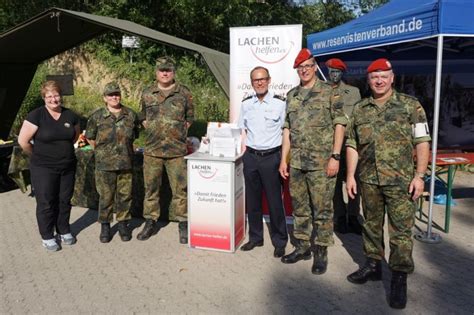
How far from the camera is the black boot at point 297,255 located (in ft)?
12.5

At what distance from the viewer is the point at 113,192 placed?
4.36m

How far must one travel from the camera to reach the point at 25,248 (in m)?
4.29

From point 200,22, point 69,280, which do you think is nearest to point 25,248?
point 69,280

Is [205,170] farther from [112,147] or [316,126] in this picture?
[316,126]

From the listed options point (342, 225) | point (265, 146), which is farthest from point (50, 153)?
point (342, 225)

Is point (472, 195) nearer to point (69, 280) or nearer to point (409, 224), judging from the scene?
point (409, 224)

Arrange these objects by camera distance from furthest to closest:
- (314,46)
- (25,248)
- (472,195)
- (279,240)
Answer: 1. (314,46)
2. (472,195)
3. (25,248)
4. (279,240)

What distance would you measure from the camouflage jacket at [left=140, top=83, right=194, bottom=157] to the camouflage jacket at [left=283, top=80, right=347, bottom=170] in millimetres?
1299

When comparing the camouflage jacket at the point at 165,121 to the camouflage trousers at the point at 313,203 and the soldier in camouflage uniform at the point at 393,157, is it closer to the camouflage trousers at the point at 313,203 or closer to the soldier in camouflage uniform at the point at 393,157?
the camouflage trousers at the point at 313,203

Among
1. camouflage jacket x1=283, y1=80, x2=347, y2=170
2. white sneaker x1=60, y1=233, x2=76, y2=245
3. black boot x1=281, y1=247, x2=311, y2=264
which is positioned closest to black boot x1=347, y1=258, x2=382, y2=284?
black boot x1=281, y1=247, x2=311, y2=264

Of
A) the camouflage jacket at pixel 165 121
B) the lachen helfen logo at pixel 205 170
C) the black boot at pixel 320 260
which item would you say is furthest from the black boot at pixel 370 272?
the camouflage jacket at pixel 165 121

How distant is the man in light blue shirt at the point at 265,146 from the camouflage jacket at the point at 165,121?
27.3 inches

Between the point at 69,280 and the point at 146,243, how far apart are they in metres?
0.98

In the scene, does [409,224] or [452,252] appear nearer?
[409,224]
